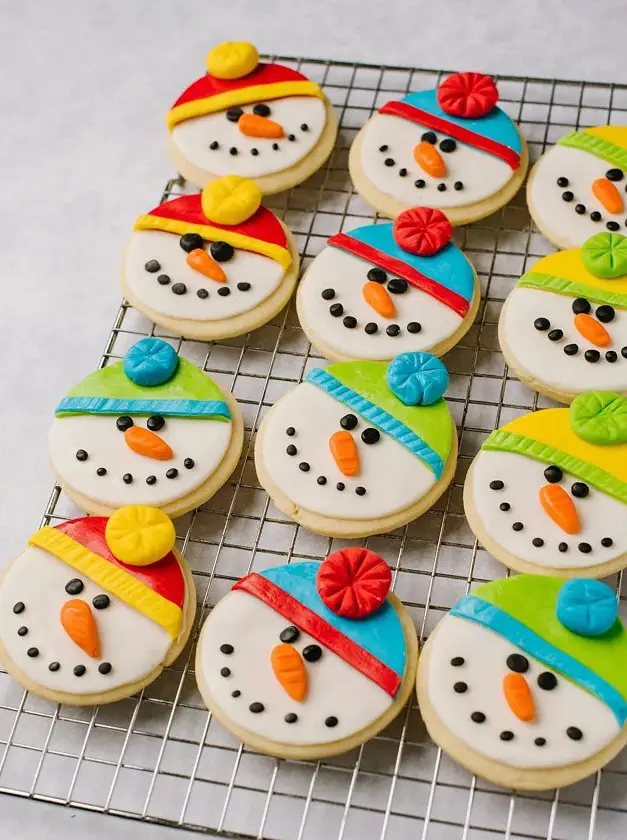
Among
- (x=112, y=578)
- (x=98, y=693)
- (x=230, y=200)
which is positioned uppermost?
(x=230, y=200)

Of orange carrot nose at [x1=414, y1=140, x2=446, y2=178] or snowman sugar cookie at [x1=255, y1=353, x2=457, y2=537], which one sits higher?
orange carrot nose at [x1=414, y1=140, x2=446, y2=178]

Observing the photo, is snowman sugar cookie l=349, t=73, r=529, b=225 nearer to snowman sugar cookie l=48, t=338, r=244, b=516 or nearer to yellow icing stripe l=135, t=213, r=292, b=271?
yellow icing stripe l=135, t=213, r=292, b=271

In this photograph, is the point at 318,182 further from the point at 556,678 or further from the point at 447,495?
the point at 556,678

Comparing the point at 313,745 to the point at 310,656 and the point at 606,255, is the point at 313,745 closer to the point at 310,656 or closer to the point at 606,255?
the point at 310,656

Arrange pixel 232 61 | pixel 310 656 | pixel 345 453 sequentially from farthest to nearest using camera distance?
pixel 232 61
pixel 345 453
pixel 310 656

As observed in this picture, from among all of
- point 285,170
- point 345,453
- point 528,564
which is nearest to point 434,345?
point 345,453

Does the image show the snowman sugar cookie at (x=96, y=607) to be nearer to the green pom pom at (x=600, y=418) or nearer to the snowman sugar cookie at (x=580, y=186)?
the green pom pom at (x=600, y=418)

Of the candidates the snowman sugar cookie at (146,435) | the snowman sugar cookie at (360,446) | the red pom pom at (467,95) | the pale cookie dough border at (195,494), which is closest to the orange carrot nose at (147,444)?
the snowman sugar cookie at (146,435)

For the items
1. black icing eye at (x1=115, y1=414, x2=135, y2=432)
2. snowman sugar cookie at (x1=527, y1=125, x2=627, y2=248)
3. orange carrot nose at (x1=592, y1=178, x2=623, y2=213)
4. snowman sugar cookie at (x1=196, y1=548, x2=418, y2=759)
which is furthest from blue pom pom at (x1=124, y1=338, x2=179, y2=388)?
orange carrot nose at (x1=592, y1=178, x2=623, y2=213)
